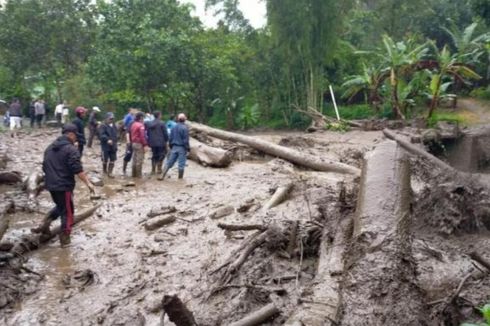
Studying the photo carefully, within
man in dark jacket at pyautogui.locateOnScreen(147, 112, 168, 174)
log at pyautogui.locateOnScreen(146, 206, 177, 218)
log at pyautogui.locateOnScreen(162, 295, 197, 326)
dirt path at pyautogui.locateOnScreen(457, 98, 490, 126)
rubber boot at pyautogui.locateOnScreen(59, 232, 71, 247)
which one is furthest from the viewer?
dirt path at pyautogui.locateOnScreen(457, 98, 490, 126)

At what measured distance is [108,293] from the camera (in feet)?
18.0

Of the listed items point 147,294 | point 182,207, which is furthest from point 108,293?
point 182,207

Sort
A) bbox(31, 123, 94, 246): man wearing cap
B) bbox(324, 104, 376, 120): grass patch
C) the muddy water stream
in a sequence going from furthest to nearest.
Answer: bbox(324, 104, 376, 120): grass patch → bbox(31, 123, 94, 246): man wearing cap → the muddy water stream

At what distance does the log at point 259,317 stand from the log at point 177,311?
428 mm

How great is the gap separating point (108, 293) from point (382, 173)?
325 centimetres

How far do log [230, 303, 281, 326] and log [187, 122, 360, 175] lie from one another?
731cm

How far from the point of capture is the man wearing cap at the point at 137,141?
38.7 feet

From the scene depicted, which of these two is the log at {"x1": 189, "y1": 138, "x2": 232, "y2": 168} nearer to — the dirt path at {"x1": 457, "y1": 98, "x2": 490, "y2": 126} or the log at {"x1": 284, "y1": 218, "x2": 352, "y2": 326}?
the log at {"x1": 284, "y1": 218, "x2": 352, "y2": 326}

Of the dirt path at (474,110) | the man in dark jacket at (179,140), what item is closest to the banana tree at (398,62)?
the dirt path at (474,110)

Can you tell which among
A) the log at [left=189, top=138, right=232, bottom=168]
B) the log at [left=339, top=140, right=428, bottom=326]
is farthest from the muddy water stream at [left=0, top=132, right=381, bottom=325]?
the log at [left=189, top=138, right=232, bottom=168]

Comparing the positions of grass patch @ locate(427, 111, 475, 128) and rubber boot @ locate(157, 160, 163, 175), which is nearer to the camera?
rubber boot @ locate(157, 160, 163, 175)

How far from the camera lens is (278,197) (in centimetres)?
835

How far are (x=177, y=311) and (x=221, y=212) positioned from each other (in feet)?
15.4

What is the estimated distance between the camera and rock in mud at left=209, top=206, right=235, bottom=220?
26.4 feet
